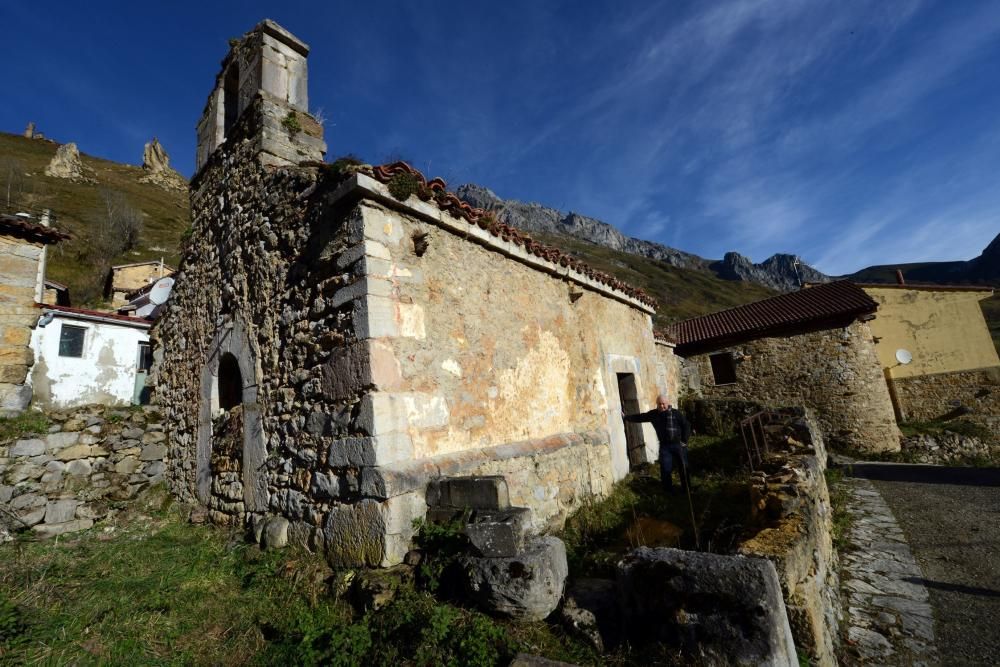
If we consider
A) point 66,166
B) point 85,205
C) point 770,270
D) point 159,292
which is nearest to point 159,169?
point 66,166

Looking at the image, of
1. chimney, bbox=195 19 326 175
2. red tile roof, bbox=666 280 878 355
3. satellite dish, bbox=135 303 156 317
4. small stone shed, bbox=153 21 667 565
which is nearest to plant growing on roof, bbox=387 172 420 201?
small stone shed, bbox=153 21 667 565

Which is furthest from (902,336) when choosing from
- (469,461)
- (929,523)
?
(469,461)

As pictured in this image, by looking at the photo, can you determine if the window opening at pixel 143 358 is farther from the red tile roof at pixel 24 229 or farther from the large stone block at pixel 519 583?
the large stone block at pixel 519 583

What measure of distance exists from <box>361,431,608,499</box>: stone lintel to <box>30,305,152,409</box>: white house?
11.4 meters

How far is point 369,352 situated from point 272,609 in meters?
2.01

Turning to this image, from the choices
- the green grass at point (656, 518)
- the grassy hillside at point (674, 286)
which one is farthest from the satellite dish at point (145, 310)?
the grassy hillside at point (674, 286)

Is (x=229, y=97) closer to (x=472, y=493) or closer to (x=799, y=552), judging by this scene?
(x=472, y=493)

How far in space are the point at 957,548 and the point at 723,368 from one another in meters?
10.8

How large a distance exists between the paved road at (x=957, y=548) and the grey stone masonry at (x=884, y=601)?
9 cm

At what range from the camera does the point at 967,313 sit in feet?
53.7

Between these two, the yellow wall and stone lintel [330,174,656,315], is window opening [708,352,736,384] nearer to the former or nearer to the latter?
the yellow wall

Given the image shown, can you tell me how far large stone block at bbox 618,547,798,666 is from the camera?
2.18m

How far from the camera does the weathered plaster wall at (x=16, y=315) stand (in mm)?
7340

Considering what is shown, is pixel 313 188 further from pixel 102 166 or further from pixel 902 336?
pixel 102 166
